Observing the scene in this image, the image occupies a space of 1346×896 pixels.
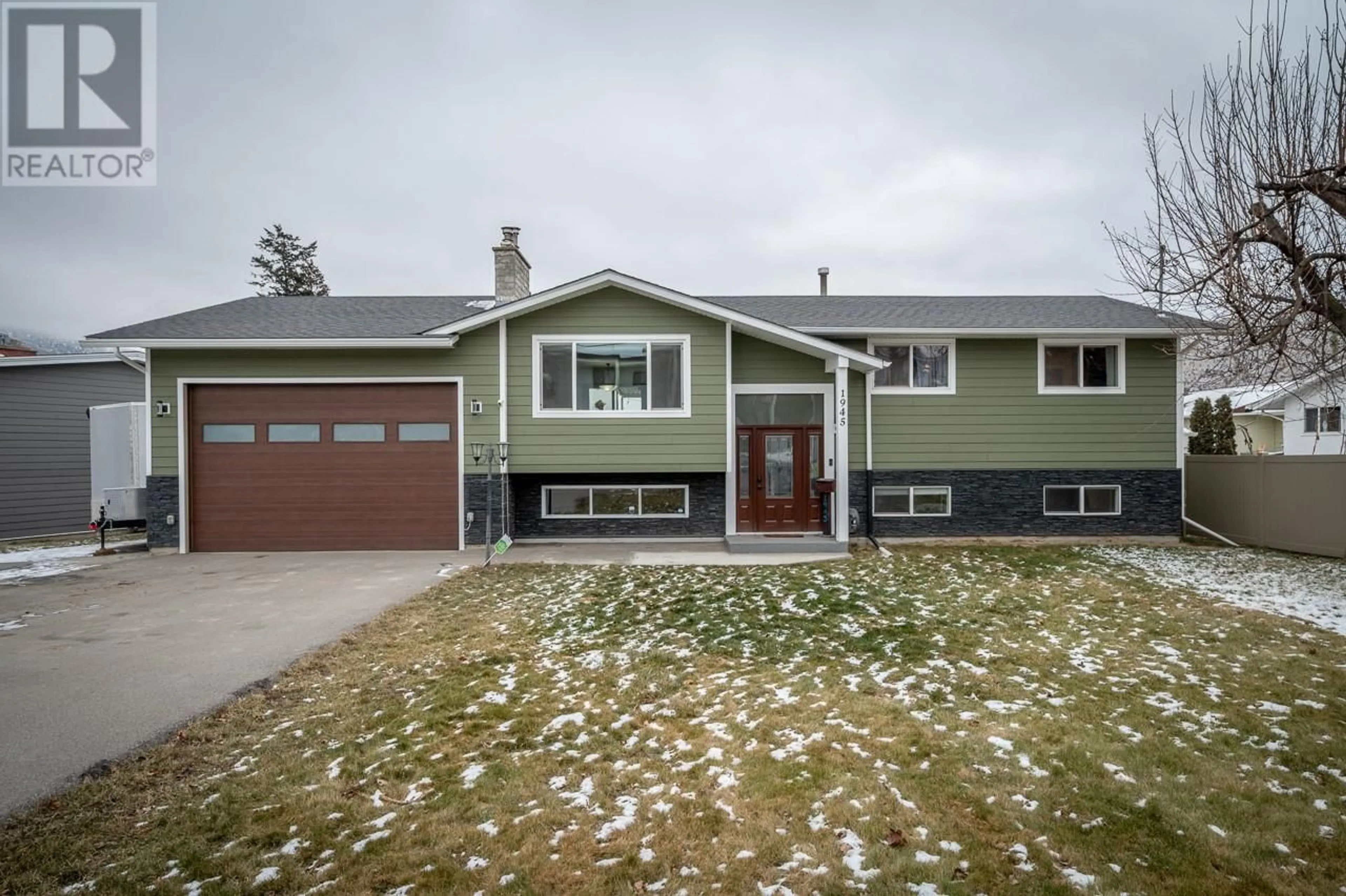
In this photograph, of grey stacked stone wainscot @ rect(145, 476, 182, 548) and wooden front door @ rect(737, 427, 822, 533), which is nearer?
grey stacked stone wainscot @ rect(145, 476, 182, 548)

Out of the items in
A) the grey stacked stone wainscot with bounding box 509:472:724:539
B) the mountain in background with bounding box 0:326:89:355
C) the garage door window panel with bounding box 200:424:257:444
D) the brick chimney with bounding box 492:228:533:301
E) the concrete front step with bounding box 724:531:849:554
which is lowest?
the concrete front step with bounding box 724:531:849:554

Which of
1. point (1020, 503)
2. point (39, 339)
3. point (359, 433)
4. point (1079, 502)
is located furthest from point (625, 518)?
point (39, 339)

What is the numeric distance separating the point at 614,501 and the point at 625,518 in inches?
14.7

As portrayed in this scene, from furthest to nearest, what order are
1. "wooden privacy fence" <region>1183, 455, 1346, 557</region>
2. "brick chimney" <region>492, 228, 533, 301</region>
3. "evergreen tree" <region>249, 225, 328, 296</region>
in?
"evergreen tree" <region>249, 225, 328, 296</region>, "brick chimney" <region>492, 228, 533, 301</region>, "wooden privacy fence" <region>1183, 455, 1346, 557</region>

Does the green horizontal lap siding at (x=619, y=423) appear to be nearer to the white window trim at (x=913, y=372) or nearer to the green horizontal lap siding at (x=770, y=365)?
the green horizontal lap siding at (x=770, y=365)

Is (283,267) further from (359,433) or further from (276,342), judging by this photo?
(359,433)

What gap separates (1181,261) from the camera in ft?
22.0

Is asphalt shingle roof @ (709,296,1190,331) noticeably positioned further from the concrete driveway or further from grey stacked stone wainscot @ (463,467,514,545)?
the concrete driveway

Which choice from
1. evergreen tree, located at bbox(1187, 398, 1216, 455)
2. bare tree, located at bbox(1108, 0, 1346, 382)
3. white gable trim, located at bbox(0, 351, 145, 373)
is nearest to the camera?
bare tree, located at bbox(1108, 0, 1346, 382)

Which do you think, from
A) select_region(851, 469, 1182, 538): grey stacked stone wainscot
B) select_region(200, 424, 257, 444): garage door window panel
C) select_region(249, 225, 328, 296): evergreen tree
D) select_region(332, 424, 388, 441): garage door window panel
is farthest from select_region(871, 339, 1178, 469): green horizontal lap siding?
select_region(249, 225, 328, 296): evergreen tree

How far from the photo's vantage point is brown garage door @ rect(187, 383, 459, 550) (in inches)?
460

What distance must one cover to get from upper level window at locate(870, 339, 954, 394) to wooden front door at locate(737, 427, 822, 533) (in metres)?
1.73

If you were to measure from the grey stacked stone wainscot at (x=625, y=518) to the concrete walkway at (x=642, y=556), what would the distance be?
0.80 ft

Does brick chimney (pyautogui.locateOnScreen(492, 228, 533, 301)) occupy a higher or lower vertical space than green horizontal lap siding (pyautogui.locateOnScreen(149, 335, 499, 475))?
higher
